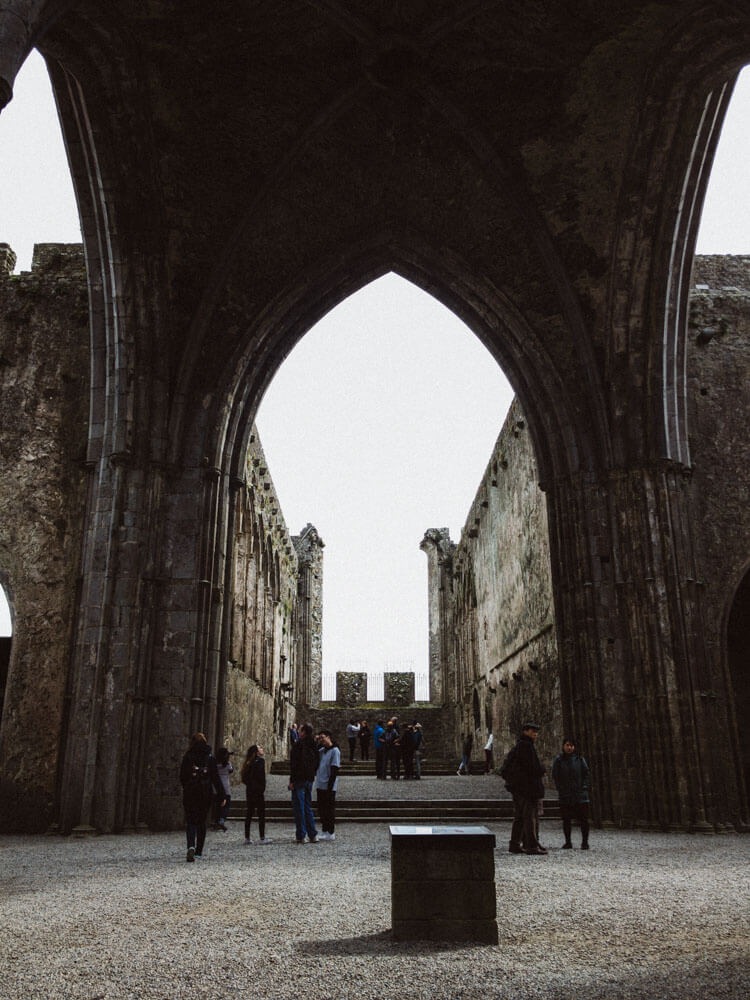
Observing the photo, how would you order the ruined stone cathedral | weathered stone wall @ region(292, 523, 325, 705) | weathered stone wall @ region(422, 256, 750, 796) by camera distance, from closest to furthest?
the ruined stone cathedral → weathered stone wall @ region(422, 256, 750, 796) → weathered stone wall @ region(292, 523, 325, 705)

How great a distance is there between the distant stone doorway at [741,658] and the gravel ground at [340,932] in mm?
6401

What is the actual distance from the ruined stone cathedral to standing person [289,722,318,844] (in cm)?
217

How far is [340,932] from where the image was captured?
400cm

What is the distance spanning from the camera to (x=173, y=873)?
6102mm

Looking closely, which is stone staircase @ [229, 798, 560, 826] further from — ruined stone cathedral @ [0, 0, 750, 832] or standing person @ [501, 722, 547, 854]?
standing person @ [501, 722, 547, 854]

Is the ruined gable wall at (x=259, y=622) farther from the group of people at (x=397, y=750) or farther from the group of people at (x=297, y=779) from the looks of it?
the group of people at (x=297, y=779)

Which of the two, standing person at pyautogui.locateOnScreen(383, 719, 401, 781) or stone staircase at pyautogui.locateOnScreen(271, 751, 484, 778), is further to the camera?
stone staircase at pyautogui.locateOnScreen(271, 751, 484, 778)

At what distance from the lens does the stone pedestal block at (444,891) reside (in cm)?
378

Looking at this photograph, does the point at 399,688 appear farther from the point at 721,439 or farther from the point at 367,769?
the point at 721,439

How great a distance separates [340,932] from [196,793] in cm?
327

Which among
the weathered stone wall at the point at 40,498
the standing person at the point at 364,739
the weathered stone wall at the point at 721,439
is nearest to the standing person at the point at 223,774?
the weathered stone wall at the point at 40,498

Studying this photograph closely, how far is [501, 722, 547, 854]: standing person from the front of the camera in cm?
735

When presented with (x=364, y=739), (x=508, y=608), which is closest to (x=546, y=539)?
(x=508, y=608)

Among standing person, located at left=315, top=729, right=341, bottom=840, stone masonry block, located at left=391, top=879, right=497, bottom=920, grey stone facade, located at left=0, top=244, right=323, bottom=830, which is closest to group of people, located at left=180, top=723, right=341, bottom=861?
standing person, located at left=315, top=729, right=341, bottom=840
